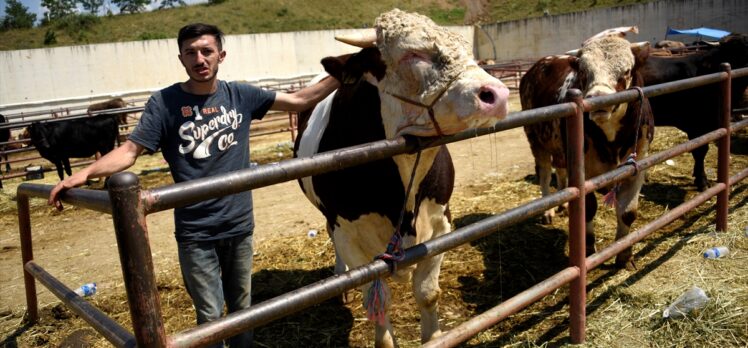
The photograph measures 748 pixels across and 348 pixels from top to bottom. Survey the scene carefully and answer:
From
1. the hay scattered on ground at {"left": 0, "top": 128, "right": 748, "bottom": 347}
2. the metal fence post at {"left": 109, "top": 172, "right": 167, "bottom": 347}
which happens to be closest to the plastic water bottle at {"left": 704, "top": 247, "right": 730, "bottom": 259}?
the hay scattered on ground at {"left": 0, "top": 128, "right": 748, "bottom": 347}

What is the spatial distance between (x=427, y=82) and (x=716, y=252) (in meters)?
2.92

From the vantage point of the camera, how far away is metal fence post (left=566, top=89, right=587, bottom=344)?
251 centimetres

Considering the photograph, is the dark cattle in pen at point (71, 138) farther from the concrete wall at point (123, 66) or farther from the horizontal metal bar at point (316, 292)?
the concrete wall at point (123, 66)

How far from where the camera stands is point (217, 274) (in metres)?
2.57

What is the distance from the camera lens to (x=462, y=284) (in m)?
3.92

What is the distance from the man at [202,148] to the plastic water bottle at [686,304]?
241 cm

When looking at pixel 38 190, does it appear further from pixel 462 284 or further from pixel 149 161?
pixel 149 161

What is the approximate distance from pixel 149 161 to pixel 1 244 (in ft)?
19.8

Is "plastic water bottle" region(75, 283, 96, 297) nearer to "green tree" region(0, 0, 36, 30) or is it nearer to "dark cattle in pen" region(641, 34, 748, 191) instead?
"dark cattle in pen" region(641, 34, 748, 191)

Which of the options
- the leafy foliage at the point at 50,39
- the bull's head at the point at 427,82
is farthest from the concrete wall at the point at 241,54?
the bull's head at the point at 427,82

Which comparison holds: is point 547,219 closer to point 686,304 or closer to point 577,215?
point 686,304

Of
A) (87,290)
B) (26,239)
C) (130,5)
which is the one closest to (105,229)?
(87,290)

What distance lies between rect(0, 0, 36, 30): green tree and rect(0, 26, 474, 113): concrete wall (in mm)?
24608

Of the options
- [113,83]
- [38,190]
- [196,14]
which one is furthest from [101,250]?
[196,14]
